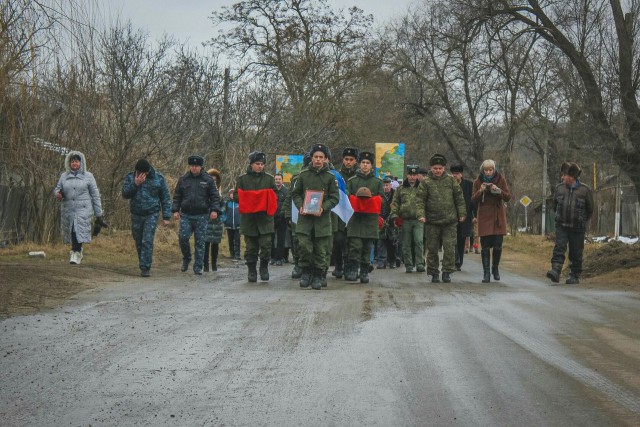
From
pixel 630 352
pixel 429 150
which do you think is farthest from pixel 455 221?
pixel 429 150

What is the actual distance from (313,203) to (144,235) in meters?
3.10

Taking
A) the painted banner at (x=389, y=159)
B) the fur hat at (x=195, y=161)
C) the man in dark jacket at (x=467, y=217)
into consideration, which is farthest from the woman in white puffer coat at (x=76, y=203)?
the painted banner at (x=389, y=159)

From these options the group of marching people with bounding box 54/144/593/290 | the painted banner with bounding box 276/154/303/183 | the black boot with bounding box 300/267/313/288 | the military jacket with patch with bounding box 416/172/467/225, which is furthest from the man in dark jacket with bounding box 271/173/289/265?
the painted banner with bounding box 276/154/303/183

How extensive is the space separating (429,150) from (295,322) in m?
47.6

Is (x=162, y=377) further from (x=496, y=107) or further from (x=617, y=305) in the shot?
(x=496, y=107)

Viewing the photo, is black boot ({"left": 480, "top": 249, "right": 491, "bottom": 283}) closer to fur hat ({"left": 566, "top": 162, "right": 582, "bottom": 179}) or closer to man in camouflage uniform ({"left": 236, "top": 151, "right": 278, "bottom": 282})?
fur hat ({"left": 566, "top": 162, "right": 582, "bottom": 179})

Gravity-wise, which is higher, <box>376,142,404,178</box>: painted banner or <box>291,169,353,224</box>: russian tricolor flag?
<box>376,142,404,178</box>: painted banner

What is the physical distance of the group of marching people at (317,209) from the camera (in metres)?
13.6

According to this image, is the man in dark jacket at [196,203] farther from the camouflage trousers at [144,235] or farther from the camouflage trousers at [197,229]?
the camouflage trousers at [144,235]

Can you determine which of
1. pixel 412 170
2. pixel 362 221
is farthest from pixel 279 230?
pixel 362 221

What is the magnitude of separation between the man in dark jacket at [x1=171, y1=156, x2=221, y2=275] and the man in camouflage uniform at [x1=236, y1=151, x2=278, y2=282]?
1419 millimetres

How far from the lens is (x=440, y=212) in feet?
49.5

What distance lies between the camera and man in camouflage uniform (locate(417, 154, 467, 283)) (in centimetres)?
1510

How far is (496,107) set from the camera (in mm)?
50344
